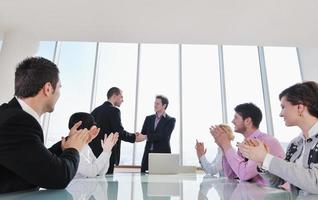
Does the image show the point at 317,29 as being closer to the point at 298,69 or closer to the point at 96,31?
the point at 298,69

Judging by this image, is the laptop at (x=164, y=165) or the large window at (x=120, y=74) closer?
the laptop at (x=164, y=165)

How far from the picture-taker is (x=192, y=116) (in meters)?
4.65

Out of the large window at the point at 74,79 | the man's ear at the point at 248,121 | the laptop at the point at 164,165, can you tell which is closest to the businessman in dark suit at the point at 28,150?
the laptop at the point at 164,165

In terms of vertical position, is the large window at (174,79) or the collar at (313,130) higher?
the large window at (174,79)

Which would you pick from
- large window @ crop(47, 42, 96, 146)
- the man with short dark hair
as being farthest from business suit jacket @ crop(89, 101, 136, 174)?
large window @ crop(47, 42, 96, 146)

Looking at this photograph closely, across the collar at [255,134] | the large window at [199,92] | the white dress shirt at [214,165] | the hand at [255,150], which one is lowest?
the white dress shirt at [214,165]

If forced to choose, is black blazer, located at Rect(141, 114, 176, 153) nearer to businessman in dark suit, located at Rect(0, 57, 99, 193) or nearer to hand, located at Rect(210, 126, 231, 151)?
hand, located at Rect(210, 126, 231, 151)

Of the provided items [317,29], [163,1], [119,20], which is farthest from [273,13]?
[119,20]

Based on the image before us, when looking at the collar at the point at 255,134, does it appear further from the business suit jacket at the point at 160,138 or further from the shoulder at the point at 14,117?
the shoulder at the point at 14,117

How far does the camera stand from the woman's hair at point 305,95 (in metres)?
1.05

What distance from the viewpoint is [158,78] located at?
191 inches

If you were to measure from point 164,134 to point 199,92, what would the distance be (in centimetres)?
233

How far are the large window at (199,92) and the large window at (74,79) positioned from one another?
6.35 feet

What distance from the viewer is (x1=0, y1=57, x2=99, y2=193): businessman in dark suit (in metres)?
0.65
